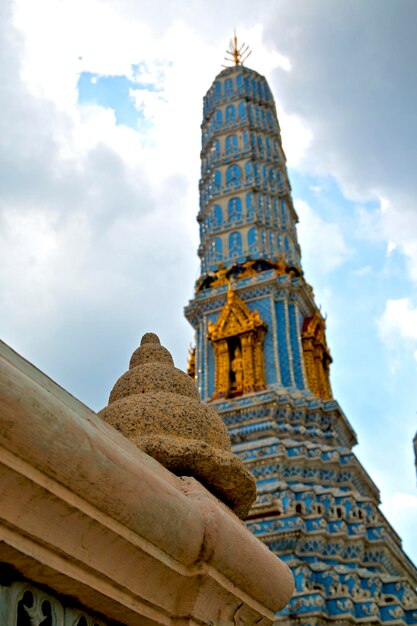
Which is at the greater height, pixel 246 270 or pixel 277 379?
pixel 246 270

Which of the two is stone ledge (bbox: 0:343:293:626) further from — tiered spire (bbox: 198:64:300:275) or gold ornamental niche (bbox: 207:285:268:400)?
tiered spire (bbox: 198:64:300:275)

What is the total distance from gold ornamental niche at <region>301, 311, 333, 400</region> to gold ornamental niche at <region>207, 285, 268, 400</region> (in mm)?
1625

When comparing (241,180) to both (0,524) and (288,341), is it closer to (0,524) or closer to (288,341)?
(288,341)

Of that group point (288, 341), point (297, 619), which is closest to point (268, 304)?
point (288, 341)

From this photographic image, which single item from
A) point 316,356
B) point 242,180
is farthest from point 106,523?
point 242,180

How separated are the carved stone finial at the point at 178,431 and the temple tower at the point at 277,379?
10.3 meters

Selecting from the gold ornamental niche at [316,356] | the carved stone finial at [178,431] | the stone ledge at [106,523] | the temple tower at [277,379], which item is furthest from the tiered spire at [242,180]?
the stone ledge at [106,523]

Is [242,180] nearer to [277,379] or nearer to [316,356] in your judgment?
[316,356]

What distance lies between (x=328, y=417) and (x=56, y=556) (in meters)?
16.6

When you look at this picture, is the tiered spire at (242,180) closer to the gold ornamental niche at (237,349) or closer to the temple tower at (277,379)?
the temple tower at (277,379)

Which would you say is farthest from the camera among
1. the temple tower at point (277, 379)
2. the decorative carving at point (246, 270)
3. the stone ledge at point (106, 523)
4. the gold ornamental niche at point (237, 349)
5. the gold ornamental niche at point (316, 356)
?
the decorative carving at point (246, 270)

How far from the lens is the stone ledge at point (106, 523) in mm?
1918

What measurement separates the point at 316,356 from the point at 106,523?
→ 18.7 meters

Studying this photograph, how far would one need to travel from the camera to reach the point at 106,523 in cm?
212
